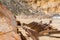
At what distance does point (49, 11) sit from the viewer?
563 inches

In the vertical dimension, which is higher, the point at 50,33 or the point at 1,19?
the point at 1,19

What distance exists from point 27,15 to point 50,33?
16.3ft

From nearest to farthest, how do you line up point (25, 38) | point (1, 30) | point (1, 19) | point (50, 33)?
1. point (1, 30)
2. point (1, 19)
3. point (25, 38)
4. point (50, 33)

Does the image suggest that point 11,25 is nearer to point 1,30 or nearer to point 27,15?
point 1,30

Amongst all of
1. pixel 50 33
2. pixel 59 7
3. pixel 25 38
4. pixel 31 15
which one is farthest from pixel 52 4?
pixel 25 38

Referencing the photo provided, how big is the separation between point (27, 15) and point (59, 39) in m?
5.60

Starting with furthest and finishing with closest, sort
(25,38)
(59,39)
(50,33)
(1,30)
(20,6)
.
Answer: (20,6) < (50,33) < (59,39) < (25,38) < (1,30)

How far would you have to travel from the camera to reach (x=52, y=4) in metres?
14.7

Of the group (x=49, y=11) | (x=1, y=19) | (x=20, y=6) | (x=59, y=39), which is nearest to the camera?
(x=1, y=19)

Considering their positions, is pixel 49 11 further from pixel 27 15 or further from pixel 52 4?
pixel 27 15

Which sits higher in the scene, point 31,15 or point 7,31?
point 7,31

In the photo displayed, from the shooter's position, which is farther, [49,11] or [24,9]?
[49,11]

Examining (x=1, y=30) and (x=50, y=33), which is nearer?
(x=1, y=30)

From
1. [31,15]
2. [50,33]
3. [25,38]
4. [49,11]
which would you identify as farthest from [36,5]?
[25,38]
